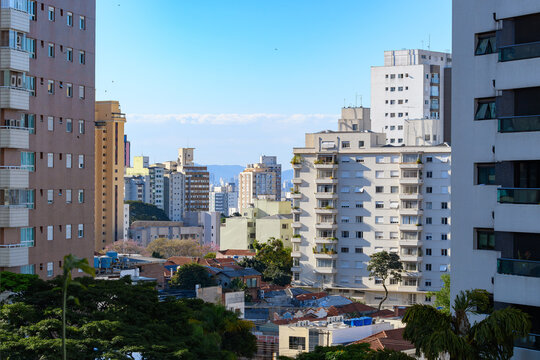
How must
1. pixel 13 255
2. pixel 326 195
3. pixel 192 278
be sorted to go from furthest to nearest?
pixel 326 195, pixel 192 278, pixel 13 255

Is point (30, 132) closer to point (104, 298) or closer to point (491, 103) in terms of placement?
point (104, 298)

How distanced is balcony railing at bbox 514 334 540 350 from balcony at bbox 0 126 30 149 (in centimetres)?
2035

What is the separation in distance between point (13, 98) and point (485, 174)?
18.7 m

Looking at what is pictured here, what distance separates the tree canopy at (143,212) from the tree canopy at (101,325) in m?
144

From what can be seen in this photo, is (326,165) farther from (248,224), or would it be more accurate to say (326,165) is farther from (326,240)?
(248,224)

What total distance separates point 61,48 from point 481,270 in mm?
21758

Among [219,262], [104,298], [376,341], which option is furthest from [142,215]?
[104,298]

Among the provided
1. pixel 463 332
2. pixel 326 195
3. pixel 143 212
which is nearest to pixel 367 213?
pixel 326 195

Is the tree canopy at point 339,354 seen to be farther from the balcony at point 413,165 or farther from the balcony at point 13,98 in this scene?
the balcony at point 413,165

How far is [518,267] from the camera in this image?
20906 millimetres

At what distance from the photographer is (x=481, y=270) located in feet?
73.6

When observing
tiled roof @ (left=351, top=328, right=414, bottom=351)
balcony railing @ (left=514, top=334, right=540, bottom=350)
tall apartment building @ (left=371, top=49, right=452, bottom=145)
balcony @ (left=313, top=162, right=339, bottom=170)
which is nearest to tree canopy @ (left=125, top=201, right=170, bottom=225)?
tall apartment building @ (left=371, top=49, right=452, bottom=145)

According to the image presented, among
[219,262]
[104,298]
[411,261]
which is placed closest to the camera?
[104,298]

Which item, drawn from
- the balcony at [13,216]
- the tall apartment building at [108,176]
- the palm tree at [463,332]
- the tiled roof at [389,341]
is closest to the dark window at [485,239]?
the palm tree at [463,332]
